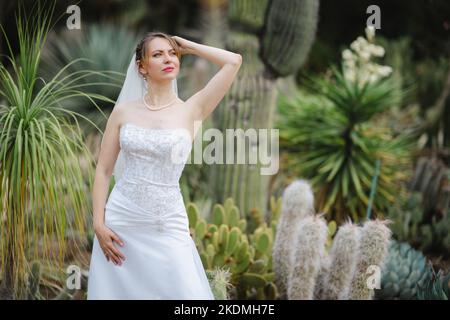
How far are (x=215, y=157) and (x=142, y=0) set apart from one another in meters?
5.09

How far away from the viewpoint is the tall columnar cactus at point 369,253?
4.30 metres

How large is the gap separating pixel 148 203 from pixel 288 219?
1917 millimetres

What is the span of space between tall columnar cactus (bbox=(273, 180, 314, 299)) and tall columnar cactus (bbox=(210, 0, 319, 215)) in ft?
3.42

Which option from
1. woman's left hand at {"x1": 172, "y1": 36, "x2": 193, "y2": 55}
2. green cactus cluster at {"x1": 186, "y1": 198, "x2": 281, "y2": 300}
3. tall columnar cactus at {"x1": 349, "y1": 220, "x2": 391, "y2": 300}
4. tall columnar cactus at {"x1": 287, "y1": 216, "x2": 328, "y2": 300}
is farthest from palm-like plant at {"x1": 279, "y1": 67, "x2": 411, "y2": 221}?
woman's left hand at {"x1": 172, "y1": 36, "x2": 193, "y2": 55}

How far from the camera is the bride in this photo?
3.15 meters

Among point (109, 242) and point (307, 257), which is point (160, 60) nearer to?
point (109, 242)

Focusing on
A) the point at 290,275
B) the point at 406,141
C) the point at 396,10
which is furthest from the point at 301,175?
the point at 396,10

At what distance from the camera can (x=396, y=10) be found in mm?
10336

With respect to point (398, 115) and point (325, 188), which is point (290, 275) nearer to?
point (325, 188)

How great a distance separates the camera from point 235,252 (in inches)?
190

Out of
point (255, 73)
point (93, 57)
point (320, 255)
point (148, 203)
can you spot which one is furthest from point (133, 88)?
point (93, 57)

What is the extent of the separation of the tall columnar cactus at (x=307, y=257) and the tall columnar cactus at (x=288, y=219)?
6.9 inches

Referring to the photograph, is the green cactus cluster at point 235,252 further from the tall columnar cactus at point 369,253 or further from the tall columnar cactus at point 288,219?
the tall columnar cactus at point 369,253
